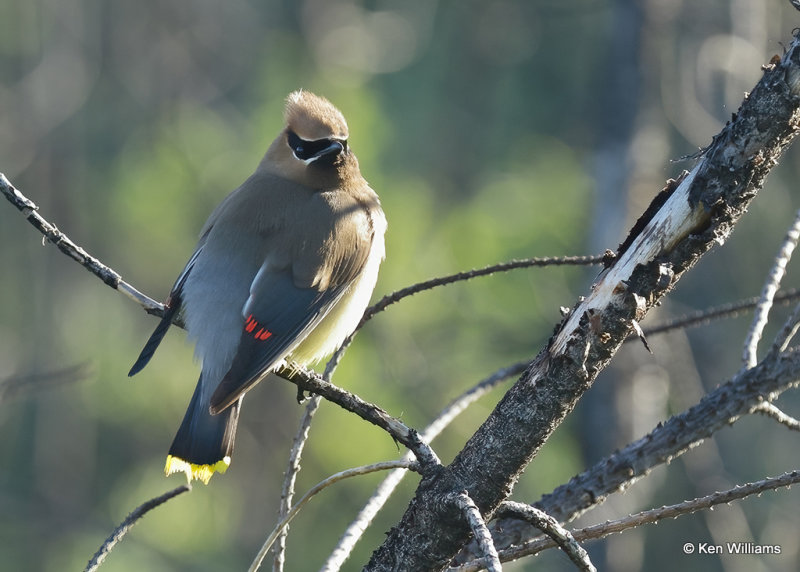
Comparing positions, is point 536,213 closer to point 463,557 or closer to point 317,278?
point 317,278

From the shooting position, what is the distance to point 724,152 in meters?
1.49

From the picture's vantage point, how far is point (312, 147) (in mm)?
3375

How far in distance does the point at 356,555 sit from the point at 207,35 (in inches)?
277

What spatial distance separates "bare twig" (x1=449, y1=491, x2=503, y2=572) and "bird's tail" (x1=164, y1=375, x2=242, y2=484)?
1.19 meters

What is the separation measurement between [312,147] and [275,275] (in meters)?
0.56

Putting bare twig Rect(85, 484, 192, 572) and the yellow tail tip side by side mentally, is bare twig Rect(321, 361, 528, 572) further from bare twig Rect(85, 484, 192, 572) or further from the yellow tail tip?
the yellow tail tip

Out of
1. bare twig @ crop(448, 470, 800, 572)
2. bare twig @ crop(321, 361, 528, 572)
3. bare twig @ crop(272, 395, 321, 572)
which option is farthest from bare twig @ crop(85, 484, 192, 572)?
bare twig @ crop(448, 470, 800, 572)

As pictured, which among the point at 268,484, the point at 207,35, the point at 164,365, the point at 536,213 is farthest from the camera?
the point at 207,35

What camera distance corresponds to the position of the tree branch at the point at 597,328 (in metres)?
1.49

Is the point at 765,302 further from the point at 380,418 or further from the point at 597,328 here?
the point at 380,418

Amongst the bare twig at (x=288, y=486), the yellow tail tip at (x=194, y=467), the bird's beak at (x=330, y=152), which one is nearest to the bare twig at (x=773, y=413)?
the bare twig at (x=288, y=486)

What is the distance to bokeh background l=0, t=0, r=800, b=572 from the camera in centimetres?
575

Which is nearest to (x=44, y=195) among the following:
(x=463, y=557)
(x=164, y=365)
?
(x=164, y=365)

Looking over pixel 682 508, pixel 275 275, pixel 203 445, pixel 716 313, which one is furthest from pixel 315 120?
pixel 682 508
